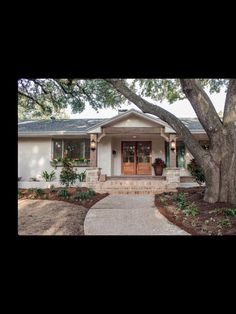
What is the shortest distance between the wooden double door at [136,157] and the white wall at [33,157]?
13.0 feet

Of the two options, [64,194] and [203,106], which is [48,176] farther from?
[203,106]

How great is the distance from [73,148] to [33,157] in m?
2.10

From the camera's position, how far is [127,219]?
21.5 feet

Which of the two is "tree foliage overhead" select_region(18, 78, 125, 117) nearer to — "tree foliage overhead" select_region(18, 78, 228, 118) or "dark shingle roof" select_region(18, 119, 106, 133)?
"tree foliage overhead" select_region(18, 78, 228, 118)

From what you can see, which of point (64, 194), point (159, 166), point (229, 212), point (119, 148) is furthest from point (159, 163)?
point (229, 212)

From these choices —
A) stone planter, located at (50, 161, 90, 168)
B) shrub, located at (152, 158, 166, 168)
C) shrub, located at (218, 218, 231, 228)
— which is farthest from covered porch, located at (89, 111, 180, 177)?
shrub, located at (218, 218, 231, 228)
